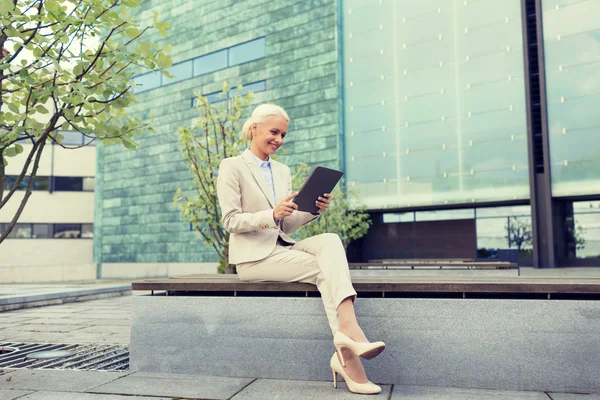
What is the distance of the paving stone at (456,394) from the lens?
3359 mm

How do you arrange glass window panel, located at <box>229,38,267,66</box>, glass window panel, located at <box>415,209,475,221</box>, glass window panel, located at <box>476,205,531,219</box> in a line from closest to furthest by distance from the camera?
glass window panel, located at <box>476,205,531,219</box>, glass window panel, located at <box>415,209,475,221</box>, glass window panel, located at <box>229,38,267,66</box>

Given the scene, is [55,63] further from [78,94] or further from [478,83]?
[478,83]

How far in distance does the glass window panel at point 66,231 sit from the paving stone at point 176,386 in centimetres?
3710

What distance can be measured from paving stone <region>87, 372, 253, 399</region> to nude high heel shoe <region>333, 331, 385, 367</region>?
32.4 inches

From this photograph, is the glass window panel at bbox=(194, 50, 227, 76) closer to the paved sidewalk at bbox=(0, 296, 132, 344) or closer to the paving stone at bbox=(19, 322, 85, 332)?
the paved sidewalk at bbox=(0, 296, 132, 344)

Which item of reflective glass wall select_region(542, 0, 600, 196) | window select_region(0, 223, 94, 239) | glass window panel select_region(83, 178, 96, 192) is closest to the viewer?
reflective glass wall select_region(542, 0, 600, 196)

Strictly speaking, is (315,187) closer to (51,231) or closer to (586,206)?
(586,206)

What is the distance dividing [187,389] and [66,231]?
3795 centimetres

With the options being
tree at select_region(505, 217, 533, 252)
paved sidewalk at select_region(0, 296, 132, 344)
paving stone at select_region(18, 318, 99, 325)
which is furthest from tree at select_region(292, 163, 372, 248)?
paving stone at select_region(18, 318, 99, 325)

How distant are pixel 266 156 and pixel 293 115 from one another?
20541 mm

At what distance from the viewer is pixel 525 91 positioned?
63.4 feet

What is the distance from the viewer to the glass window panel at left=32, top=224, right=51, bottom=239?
37594 millimetres

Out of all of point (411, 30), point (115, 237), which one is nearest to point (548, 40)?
point (411, 30)

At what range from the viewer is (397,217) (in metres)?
22.2
